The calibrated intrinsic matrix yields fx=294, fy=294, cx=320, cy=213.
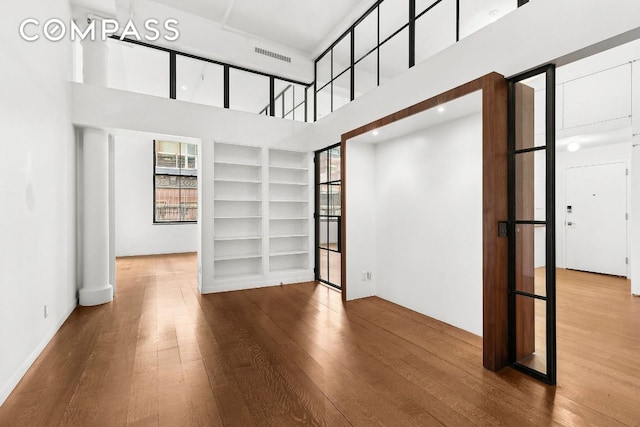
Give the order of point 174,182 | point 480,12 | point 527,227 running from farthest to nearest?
1. point 174,182
2. point 480,12
3. point 527,227

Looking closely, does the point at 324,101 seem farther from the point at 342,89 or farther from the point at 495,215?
the point at 495,215

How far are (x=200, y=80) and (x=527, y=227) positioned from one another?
5367 millimetres

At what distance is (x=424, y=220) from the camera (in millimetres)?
3547

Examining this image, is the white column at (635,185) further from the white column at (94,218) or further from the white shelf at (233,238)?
the white column at (94,218)

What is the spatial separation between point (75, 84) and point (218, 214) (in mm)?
2424

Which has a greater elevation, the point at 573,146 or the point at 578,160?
the point at 573,146

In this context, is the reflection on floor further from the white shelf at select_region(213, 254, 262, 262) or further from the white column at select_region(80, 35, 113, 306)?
the white column at select_region(80, 35, 113, 306)

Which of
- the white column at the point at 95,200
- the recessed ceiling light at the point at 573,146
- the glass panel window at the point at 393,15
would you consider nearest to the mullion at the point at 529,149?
the glass panel window at the point at 393,15

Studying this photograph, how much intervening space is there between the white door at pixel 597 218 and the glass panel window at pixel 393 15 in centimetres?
497

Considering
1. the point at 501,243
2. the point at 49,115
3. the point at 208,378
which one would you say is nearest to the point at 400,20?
the point at 501,243

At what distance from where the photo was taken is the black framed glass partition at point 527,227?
216cm

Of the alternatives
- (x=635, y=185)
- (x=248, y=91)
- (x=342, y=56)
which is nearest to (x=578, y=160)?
(x=635, y=185)

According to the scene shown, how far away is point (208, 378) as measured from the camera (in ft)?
7.14

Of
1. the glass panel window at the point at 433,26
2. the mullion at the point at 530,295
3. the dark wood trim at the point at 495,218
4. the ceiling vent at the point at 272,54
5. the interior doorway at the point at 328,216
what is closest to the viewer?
the mullion at the point at 530,295
